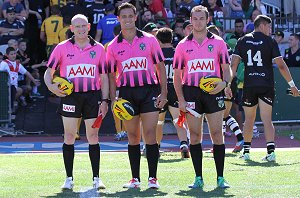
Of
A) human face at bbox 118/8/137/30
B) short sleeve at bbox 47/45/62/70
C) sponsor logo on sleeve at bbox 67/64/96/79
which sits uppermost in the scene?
human face at bbox 118/8/137/30

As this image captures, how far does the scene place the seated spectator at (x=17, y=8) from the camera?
2128cm

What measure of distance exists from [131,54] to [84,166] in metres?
3.16

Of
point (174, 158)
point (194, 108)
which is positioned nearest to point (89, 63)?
point (194, 108)

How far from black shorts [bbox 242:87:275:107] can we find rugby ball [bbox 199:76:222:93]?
3.12 meters

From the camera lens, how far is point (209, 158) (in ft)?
46.6

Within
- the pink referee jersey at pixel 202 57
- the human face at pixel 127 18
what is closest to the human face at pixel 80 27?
the human face at pixel 127 18

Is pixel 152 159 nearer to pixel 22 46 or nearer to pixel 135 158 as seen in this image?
pixel 135 158

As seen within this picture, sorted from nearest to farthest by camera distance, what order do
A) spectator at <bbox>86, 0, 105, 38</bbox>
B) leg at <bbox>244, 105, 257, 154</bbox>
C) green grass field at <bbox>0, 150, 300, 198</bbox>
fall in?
green grass field at <bbox>0, 150, 300, 198</bbox> < leg at <bbox>244, 105, 257, 154</bbox> < spectator at <bbox>86, 0, 105, 38</bbox>

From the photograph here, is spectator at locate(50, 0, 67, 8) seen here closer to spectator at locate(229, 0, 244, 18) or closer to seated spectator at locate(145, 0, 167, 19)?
seated spectator at locate(145, 0, 167, 19)

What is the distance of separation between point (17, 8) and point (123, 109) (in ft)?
38.8

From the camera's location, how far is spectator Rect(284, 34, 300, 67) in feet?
66.7

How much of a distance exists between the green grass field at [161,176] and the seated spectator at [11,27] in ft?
20.8

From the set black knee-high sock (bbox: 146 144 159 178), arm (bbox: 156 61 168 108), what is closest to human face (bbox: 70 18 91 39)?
arm (bbox: 156 61 168 108)

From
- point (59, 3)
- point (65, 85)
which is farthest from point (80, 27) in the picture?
point (59, 3)
